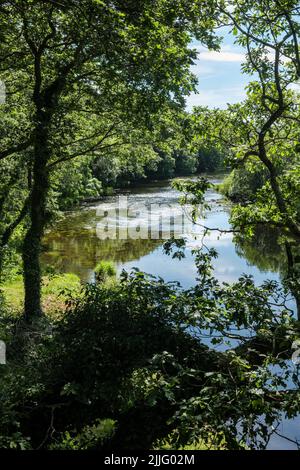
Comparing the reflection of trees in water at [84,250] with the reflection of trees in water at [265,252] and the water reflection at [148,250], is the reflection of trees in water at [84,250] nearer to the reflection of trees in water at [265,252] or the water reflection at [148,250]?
the water reflection at [148,250]

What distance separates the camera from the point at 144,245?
28422mm

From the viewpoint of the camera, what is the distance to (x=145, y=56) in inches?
298

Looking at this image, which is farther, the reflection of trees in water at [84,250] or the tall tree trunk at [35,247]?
the reflection of trees in water at [84,250]

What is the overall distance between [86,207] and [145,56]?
115ft

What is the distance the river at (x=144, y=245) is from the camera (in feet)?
75.2

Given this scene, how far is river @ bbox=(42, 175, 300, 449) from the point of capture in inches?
902

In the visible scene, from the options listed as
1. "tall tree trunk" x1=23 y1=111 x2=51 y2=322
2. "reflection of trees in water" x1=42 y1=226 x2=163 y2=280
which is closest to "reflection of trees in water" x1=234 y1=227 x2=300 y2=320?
"reflection of trees in water" x1=42 y1=226 x2=163 y2=280

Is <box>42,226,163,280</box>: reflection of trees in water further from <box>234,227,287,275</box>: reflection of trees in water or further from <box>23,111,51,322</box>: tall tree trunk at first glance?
<box>23,111,51,322</box>: tall tree trunk

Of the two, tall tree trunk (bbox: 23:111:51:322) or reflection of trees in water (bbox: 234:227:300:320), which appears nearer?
tall tree trunk (bbox: 23:111:51:322)

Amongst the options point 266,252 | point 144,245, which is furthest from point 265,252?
point 144,245

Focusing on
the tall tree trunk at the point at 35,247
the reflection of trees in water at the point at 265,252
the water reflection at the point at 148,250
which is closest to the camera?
the tall tree trunk at the point at 35,247

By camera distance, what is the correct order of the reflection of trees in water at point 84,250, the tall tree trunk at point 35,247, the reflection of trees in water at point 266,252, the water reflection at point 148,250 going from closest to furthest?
the tall tree trunk at point 35,247 → the water reflection at point 148,250 → the reflection of trees in water at point 266,252 → the reflection of trees in water at point 84,250

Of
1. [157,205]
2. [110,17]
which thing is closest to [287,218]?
[110,17]

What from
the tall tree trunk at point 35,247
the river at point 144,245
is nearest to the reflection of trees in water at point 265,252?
the river at point 144,245
